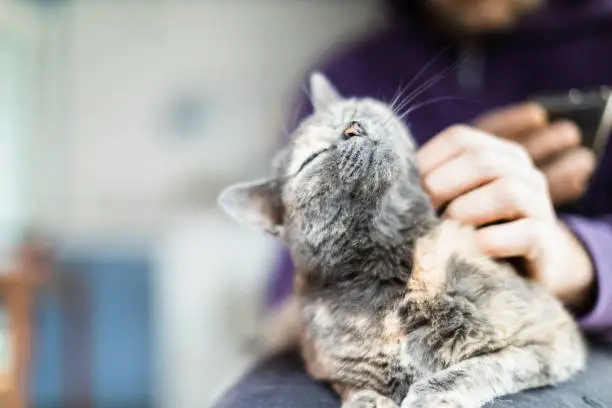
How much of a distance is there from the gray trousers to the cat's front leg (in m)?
0.01

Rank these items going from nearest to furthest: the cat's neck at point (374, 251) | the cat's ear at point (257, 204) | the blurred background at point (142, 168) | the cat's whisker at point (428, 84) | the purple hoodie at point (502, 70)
Result: the cat's neck at point (374, 251) < the cat's ear at point (257, 204) < the cat's whisker at point (428, 84) < the purple hoodie at point (502, 70) < the blurred background at point (142, 168)

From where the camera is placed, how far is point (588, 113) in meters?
1.08

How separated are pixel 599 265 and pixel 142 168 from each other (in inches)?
86.6

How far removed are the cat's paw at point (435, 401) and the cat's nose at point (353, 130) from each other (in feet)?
1.11

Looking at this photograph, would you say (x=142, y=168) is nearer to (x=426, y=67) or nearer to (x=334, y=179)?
(x=426, y=67)

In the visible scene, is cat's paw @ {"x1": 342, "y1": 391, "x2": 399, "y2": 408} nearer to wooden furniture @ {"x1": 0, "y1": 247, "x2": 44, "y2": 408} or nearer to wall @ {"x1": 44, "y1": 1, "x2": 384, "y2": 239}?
wooden furniture @ {"x1": 0, "y1": 247, "x2": 44, "y2": 408}

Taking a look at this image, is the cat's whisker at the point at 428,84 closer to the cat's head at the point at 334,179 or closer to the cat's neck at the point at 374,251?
the cat's head at the point at 334,179

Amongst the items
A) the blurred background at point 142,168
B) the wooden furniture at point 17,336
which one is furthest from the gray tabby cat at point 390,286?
the blurred background at point 142,168

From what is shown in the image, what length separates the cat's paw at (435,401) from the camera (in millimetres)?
693

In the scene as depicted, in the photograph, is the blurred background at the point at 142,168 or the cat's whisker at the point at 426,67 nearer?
the cat's whisker at the point at 426,67

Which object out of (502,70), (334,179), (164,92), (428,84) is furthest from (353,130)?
(164,92)

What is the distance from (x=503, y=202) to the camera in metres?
0.86

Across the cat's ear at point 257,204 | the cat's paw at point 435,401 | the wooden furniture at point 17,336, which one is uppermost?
the cat's ear at point 257,204

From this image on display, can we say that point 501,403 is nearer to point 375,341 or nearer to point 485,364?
point 485,364
